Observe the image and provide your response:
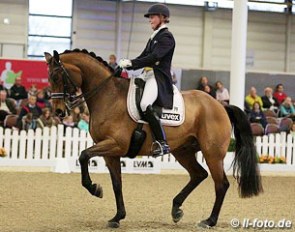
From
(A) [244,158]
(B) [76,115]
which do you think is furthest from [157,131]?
(B) [76,115]

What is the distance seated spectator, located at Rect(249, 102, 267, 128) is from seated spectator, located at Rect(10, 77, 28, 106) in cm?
601

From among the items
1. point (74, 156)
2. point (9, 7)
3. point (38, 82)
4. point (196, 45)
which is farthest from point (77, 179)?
point (196, 45)

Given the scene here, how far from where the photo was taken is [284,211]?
7965mm

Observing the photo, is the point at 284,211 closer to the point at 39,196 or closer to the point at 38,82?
the point at 39,196

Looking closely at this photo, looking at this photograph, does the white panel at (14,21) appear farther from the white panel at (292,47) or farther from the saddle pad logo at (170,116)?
the saddle pad logo at (170,116)

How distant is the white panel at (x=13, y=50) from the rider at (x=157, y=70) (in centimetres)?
1471

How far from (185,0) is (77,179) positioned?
14.0m

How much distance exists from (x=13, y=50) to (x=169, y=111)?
1499 cm

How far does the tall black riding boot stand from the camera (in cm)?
639

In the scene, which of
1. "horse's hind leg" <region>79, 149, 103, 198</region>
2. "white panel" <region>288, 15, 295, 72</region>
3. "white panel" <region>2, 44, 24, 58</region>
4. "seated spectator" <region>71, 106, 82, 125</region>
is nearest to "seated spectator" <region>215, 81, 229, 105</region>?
"seated spectator" <region>71, 106, 82, 125</region>

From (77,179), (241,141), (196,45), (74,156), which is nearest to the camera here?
(241,141)

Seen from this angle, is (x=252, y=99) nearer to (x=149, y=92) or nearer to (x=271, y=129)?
(x=271, y=129)

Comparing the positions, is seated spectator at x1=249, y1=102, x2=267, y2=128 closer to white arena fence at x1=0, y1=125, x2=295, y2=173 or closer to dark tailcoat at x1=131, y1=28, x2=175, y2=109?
white arena fence at x1=0, y1=125, x2=295, y2=173

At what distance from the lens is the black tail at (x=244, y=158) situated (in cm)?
706
